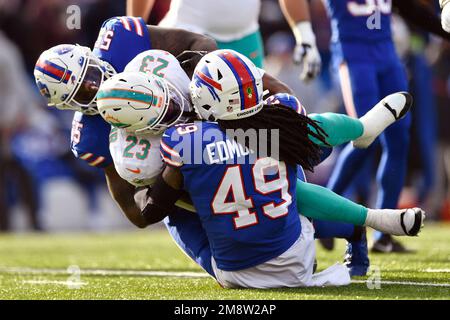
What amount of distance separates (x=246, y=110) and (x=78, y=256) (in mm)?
2428

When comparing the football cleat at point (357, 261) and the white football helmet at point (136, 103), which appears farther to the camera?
the football cleat at point (357, 261)

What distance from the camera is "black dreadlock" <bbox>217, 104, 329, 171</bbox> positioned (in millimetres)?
3180

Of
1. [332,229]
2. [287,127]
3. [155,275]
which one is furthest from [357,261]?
[155,275]

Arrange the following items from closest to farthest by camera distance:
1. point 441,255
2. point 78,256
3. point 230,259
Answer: point 230,259
point 441,255
point 78,256

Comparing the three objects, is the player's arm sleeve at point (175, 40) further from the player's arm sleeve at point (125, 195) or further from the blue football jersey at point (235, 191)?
the blue football jersey at point (235, 191)

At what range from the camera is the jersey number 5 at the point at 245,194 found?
10.3 feet

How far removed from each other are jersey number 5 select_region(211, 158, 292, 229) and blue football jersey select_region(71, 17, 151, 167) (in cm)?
55

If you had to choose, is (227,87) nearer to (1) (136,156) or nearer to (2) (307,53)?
(1) (136,156)

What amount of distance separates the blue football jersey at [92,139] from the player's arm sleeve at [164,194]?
32 cm

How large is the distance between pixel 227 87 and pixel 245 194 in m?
0.35

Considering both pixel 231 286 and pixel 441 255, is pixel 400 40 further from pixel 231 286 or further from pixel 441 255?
pixel 231 286

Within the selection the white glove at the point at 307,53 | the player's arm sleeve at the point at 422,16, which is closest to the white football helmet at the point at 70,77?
the white glove at the point at 307,53

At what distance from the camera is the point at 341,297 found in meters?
3.03

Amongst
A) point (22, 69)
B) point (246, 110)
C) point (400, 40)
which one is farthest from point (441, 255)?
point (22, 69)
